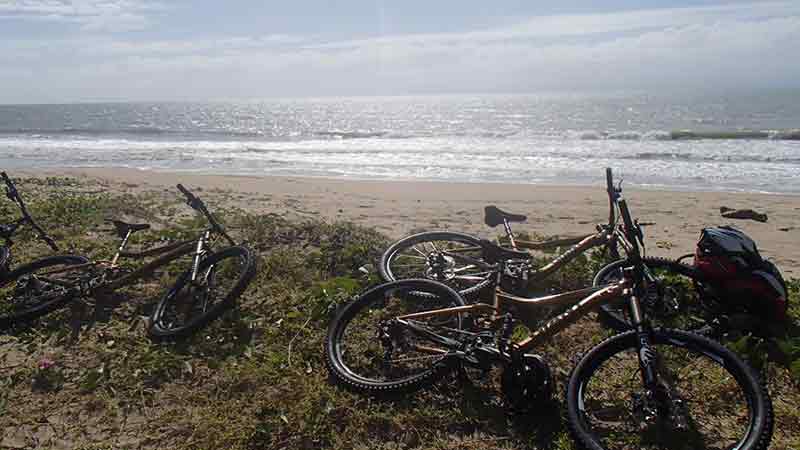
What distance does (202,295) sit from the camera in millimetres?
5492

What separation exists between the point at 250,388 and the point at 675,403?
304cm

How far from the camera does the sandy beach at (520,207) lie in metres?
10.1

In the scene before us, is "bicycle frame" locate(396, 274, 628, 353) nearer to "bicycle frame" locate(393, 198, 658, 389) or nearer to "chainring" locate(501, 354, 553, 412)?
"bicycle frame" locate(393, 198, 658, 389)

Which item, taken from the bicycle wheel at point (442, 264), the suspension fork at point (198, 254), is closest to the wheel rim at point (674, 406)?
the bicycle wheel at point (442, 264)

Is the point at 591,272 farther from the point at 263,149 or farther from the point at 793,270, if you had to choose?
the point at 263,149

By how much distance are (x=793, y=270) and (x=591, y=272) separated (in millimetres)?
4052

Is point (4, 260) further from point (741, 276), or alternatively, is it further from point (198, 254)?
point (741, 276)

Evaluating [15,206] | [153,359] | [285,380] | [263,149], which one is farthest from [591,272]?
[263,149]

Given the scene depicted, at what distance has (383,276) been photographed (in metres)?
5.79

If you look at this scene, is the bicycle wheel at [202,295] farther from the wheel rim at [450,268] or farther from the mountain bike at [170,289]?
the wheel rim at [450,268]

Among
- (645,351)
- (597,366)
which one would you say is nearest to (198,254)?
(597,366)

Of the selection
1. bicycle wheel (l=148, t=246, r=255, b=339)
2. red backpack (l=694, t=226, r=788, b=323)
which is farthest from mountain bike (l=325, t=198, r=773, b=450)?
bicycle wheel (l=148, t=246, r=255, b=339)

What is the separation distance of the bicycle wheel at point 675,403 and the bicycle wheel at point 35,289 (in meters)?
5.06

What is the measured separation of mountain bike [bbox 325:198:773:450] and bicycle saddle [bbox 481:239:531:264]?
1.07ft
